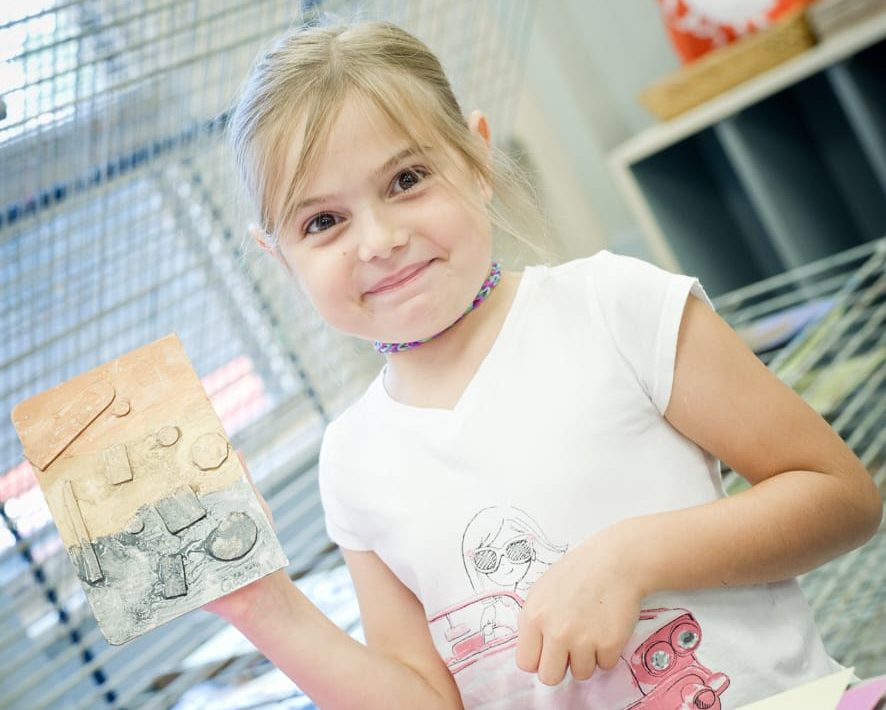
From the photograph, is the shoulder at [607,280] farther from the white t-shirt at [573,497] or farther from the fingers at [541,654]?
the fingers at [541,654]

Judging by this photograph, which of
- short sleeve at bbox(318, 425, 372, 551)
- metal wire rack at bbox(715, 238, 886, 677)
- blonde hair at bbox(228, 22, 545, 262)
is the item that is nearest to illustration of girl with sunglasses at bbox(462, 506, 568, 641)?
short sleeve at bbox(318, 425, 372, 551)

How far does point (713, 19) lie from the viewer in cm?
176

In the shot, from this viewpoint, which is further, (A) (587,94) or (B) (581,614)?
(A) (587,94)

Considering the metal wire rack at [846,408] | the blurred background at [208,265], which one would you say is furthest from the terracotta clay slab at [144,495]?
the metal wire rack at [846,408]

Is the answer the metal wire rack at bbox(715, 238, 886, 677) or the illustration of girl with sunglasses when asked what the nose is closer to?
the illustration of girl with sunglasses

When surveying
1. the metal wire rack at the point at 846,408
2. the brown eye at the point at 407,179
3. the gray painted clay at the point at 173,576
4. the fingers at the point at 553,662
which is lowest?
the metal wire rack at the point at 846,408

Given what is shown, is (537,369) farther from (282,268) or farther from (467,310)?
(282,268)

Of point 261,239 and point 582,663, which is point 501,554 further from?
point 261,239

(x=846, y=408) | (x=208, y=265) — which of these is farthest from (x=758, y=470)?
(x=846, y=408)

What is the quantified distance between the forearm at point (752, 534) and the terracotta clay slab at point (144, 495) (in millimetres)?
222

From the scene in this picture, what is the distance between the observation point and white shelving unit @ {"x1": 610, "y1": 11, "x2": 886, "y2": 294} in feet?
5.15

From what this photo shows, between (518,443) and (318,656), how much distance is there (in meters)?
0.19

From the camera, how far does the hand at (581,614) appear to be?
583mm

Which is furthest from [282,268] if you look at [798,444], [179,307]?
[798,444]
